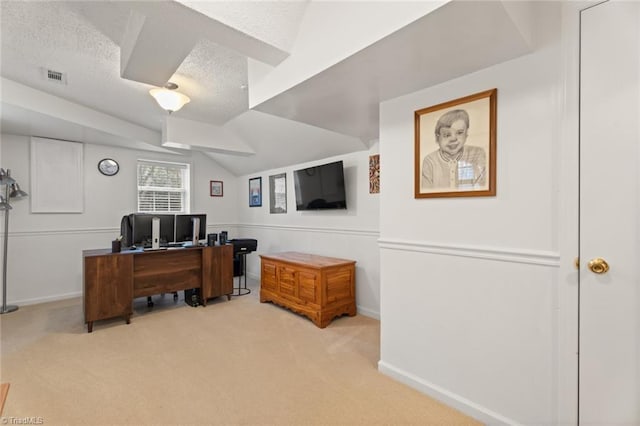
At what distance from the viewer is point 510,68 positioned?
1648mm

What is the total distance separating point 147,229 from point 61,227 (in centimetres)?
166

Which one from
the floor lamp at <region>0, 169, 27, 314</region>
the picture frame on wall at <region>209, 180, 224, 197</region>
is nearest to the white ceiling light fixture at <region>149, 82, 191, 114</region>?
the floor lamp at <region>0, 169, 27, 314</region>

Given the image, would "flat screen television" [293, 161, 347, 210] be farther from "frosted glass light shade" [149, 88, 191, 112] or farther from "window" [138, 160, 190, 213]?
"window" [138, 160, 190, 213]

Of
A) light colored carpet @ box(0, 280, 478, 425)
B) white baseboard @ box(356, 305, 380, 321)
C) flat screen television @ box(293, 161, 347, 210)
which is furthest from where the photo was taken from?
flat screen television @ box(293, 161, 347, 210)

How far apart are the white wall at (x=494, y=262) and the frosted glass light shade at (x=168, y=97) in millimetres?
2060

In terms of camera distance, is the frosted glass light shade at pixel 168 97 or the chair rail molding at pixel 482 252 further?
the frosted glass light shade at pixel 168 97

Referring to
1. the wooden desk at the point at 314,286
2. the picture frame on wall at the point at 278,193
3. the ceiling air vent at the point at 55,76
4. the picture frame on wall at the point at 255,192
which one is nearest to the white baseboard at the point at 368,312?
the wooden desk at the point at 314,286

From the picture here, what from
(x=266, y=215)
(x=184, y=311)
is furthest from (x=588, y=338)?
(x=266, y=215)

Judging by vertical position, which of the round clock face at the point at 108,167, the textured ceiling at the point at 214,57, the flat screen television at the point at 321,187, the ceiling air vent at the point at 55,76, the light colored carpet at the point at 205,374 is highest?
the ceiling air vent at the point at 55,76

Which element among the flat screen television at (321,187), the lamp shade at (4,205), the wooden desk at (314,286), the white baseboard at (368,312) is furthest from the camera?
the flat screen television at (321,187)

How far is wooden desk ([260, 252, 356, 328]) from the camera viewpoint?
3.32m

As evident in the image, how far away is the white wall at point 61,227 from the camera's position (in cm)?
403

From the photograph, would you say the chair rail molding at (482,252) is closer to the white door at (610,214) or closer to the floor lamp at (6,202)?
the white door at (610,214)

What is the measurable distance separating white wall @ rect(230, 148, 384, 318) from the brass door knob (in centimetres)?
223
